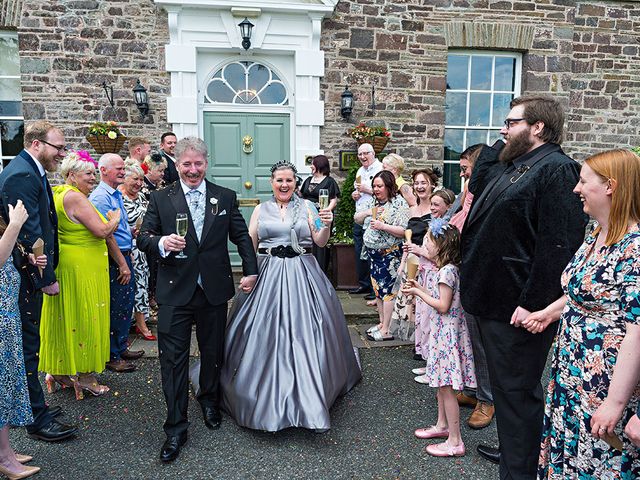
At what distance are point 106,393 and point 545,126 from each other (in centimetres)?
382

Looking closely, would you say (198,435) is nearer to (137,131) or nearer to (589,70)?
(137,131)

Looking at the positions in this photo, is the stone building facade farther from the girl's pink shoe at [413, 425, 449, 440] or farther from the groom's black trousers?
the girl's pink shoe at [413, 425, 449, 440]

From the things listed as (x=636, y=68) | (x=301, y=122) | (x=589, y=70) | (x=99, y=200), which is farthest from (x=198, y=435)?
(x=636, y=68)

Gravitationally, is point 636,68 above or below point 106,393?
above

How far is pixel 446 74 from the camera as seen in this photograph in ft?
25.9

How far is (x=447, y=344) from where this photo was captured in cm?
320

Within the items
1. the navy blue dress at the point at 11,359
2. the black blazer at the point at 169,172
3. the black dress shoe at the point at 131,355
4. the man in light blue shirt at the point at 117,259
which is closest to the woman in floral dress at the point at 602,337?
the navy blue dress at the point at 11,359

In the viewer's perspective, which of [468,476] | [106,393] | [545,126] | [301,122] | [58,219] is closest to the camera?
[545,126]

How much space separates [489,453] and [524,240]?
1519 millimetres

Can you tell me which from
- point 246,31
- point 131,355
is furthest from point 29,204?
point 246,31

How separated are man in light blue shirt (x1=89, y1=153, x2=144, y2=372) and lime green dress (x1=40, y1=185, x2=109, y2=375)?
304 mm

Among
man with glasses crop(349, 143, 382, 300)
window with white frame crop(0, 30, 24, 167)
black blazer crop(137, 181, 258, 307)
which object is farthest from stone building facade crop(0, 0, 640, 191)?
black blazer crop(137, 181, 258, 307)

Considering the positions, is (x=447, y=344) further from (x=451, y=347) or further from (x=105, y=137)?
(x=105, y=137)

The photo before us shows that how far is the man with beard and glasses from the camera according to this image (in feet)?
7.66
